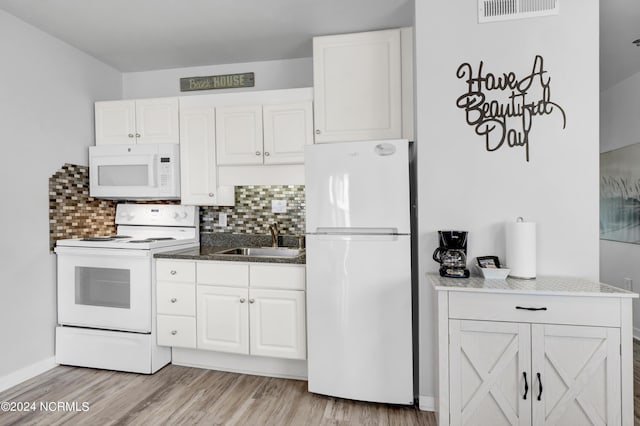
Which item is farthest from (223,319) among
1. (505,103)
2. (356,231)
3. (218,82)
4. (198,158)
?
(505,103)

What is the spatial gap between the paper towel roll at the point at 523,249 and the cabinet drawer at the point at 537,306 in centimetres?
26

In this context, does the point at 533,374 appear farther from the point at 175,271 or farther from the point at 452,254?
the point at 175,271

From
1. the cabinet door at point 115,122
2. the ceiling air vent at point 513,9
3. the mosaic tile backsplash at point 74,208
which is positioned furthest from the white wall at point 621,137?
the mosaic tile backsplash at point 74,208

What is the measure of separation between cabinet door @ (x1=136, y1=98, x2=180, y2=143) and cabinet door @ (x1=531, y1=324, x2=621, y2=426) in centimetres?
289

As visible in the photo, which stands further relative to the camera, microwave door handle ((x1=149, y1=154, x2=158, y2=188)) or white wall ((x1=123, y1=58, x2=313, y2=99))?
white wall ((x1=123, y1=58, x2=313, y2=99))

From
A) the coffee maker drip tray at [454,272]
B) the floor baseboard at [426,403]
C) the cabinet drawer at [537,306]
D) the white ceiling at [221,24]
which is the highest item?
the white ceiling at [221,24]

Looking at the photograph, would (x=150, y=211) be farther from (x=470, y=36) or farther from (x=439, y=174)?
(x=470, y=36)

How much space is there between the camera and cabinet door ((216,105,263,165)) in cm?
275

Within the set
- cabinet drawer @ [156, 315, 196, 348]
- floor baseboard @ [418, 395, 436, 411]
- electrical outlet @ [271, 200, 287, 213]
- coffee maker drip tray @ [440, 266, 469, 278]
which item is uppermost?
electrical outlet @ [271, 200, 287, 213]

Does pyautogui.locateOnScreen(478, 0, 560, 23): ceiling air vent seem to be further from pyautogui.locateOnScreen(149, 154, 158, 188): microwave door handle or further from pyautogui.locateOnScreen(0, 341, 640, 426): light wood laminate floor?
pyautogui.locateOnScreen(149, 154, 158, 188): microwave door handle

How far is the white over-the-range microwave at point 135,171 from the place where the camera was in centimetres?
293

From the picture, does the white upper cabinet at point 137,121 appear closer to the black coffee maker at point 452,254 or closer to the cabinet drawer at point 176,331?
the cabinet drawer at point 176,331

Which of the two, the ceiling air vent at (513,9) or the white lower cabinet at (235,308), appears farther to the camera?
the white lower cabinet at (235,308)

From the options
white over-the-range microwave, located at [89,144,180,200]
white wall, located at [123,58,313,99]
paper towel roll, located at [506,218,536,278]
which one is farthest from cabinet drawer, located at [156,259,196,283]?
paper towel roll, located at [506,218,536,278]
